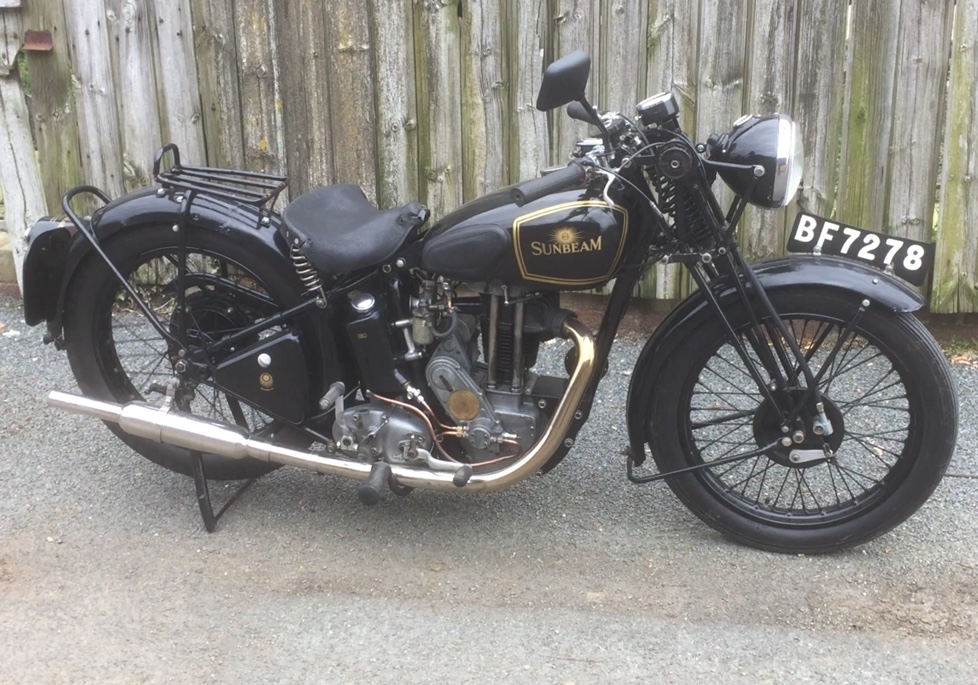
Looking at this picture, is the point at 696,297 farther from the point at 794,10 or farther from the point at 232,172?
the point at 794,10

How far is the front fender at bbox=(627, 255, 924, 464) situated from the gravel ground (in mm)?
527

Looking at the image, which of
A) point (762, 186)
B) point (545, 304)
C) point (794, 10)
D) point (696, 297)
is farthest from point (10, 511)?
point (794, 10)

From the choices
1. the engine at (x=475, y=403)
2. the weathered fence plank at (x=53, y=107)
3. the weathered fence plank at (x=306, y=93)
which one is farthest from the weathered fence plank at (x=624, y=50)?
the weathered fence plank at (x=53, y=107)

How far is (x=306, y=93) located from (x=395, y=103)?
48 cm

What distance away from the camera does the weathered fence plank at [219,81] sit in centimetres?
509

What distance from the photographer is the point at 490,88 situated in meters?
4.98

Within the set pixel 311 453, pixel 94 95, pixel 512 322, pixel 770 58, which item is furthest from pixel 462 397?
pixel 94 95

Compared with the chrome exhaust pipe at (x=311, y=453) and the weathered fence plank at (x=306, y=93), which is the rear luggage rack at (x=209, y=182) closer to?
the chrome exhaust pipe at (x=311, y=453)

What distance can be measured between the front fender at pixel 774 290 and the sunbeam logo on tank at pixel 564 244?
1.38ft

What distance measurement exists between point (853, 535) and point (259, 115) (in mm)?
3642

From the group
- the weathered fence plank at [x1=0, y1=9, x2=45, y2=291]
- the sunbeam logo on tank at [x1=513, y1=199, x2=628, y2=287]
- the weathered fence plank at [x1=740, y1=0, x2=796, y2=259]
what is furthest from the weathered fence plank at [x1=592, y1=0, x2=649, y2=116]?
the weathered fence plank at [x1=0, y1=9, x2=45, y2=291]

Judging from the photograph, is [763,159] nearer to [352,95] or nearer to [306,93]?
[352,95]

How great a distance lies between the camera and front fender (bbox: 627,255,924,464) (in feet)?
10.1

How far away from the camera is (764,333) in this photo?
321 centimetres
